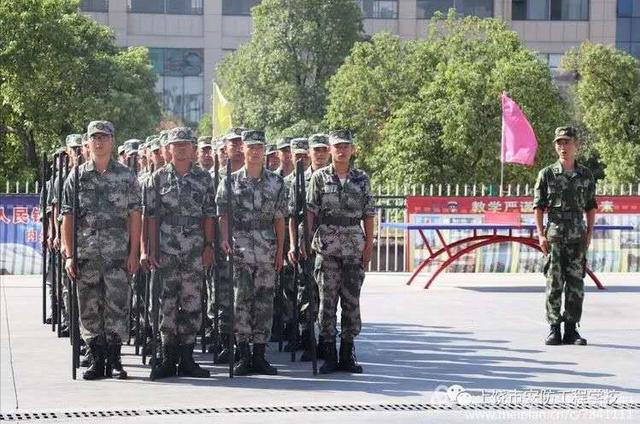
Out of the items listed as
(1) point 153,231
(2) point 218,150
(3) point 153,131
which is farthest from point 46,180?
(3) point 153,131

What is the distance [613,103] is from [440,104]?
679 cm

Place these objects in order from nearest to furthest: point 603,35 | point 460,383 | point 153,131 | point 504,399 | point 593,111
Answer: point 504,399
point 460,383
point 153,131
point 593,111
point 603,35

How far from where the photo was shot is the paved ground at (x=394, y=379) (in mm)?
8312

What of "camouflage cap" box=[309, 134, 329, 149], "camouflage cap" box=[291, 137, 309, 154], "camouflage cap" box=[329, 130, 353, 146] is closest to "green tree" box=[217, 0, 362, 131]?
"camouflage cap" box=[291, 137, 309, 154]

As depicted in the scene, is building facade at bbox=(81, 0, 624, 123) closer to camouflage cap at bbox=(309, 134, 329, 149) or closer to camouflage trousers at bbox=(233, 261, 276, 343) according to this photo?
camouflage cap at bbox=(309, 134, 329, 149)

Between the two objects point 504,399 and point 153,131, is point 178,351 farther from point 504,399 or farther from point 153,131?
point 153,131

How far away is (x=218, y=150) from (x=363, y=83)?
2409cm

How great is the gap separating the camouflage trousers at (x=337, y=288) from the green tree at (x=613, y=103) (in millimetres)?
28052

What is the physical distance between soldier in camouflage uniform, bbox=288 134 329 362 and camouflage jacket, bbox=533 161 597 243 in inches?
87.2

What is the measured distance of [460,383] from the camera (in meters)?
9.57

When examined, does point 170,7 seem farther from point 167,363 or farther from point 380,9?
point 167,363

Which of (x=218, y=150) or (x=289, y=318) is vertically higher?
(x=218, y=150)

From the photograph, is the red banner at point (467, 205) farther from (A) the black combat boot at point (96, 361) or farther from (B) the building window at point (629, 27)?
(B) the building window at point (629, 27)

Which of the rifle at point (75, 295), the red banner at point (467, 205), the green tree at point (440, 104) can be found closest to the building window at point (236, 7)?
the green tree at point (440, 104)
